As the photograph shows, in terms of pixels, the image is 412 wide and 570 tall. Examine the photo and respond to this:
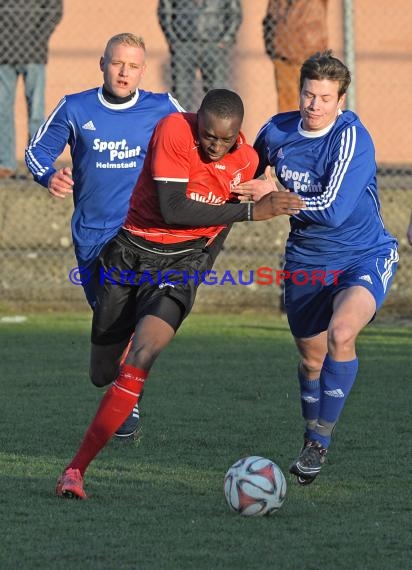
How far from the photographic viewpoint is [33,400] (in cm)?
819

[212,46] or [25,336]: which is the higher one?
[212,46]

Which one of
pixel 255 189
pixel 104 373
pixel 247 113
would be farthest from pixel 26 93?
pixel 255 189

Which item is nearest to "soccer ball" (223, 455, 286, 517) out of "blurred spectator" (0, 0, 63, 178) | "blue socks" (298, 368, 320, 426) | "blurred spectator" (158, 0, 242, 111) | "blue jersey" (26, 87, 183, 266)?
"blue socks" (298, 368, 320, 426)

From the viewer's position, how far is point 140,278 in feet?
21.1

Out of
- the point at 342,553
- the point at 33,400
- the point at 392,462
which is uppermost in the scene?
the point at 342,553

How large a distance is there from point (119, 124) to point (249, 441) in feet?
6.40

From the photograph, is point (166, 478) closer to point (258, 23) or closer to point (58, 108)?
point (58, 108)

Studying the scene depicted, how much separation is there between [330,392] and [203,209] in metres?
1.02

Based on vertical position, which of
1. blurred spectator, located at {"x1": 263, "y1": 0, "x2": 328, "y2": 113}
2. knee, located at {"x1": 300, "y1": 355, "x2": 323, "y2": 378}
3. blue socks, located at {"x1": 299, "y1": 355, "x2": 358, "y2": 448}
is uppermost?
blue socks, located at {"x1": 299, "y1": 355, "x2": 358, "y2": 448}

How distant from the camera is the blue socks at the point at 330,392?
614cm

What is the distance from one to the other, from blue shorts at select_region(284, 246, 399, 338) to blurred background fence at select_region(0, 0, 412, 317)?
5696 mm

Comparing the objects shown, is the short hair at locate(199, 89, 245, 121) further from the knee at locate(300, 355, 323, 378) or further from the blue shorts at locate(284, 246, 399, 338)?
the knee at locate(300, 355, 323, 378)

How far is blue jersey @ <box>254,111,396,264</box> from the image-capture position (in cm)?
622

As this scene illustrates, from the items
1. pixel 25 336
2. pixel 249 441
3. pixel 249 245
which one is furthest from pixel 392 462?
pixel 249 245
